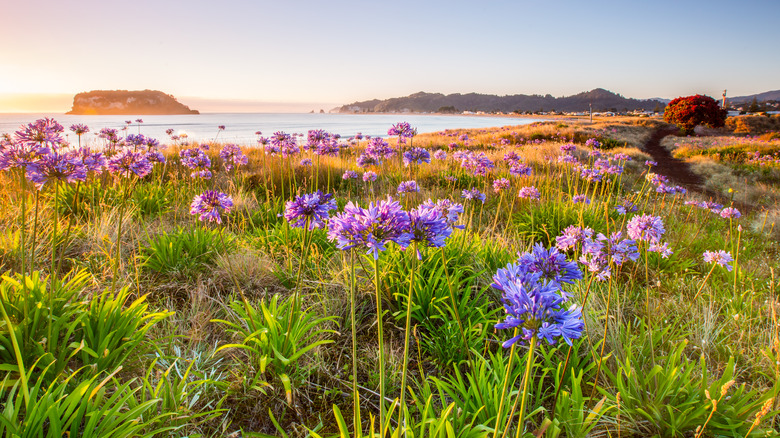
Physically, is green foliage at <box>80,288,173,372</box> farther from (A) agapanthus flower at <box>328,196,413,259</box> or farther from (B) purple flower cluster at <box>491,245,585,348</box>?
(B) purple flower cluster at <box>491,245,585,348</box>

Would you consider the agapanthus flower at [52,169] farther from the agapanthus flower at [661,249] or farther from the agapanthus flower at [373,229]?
the agapanthus flower at [661,249]

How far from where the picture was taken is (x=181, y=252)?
12.0ft

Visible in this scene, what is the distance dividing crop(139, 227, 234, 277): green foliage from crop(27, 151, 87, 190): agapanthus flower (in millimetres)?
1255

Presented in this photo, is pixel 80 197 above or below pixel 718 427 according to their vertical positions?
above

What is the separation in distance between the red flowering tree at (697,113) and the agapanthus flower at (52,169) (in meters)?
50.6

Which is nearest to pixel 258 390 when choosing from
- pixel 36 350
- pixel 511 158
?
pixel 36 350

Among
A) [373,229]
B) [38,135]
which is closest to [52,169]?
[38,135]

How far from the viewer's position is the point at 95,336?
7.47 feet

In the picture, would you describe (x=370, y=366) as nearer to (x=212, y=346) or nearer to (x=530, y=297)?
(x=212, y=346)

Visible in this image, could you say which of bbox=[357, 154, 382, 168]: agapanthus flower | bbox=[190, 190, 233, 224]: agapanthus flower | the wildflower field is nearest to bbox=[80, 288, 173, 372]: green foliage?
the wildflower field

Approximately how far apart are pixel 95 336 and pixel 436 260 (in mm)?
2704

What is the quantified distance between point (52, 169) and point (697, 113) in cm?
5095

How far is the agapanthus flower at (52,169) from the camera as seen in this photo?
2191 millimetres

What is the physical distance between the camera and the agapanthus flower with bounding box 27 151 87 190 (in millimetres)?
2191
